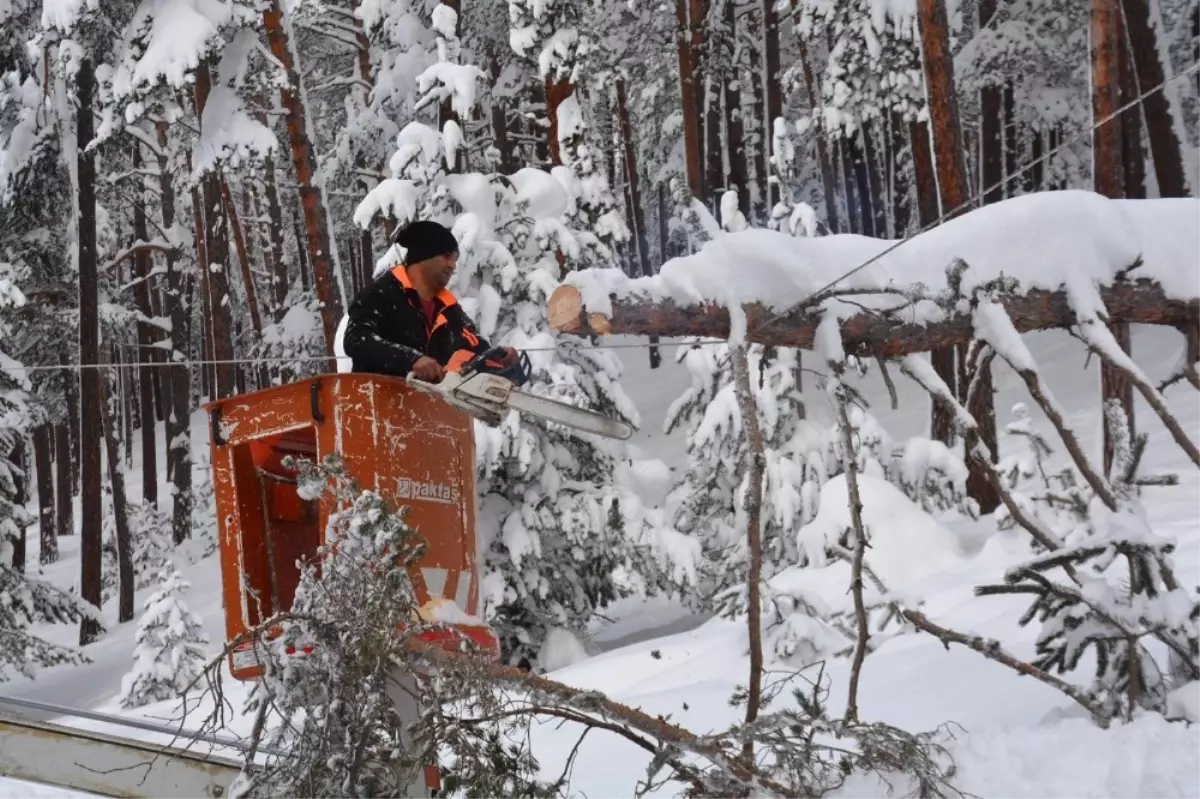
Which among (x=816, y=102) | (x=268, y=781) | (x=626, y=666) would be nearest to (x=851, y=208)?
(x=816, y=102)

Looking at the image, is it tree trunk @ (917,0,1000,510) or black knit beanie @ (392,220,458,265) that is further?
tree trunk @ (917,0,1000,510)

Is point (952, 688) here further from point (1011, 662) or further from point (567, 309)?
point (567, 309)

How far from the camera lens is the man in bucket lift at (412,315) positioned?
474 cm

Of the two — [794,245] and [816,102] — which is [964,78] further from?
[794,245]

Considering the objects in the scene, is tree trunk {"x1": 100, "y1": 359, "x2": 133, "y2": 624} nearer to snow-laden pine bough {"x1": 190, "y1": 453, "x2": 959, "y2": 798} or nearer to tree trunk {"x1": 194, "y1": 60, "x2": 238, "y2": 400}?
tree trunk {"x1": 194, "y1": 60, "x2": 238, "y2": 400}

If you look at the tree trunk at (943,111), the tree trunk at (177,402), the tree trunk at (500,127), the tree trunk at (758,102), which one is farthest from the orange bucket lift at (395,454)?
the tree trunk at (758,102)

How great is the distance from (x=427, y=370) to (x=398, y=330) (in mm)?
566

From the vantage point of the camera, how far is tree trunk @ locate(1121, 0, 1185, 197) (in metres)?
15.0

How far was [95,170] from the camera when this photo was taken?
15414 mm

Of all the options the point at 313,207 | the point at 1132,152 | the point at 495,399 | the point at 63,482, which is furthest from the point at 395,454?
the point at 63,482

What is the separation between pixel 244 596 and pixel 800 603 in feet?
11.9

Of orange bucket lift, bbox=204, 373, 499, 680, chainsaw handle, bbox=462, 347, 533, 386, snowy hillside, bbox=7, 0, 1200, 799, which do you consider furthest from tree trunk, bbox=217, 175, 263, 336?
chainsaw handle, bbox=462, 347, 533, 386

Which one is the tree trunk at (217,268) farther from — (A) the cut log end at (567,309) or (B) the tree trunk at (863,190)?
(A) the cut log end at (567,309)

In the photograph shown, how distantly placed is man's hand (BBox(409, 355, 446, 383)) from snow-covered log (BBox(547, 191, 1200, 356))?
55cm
